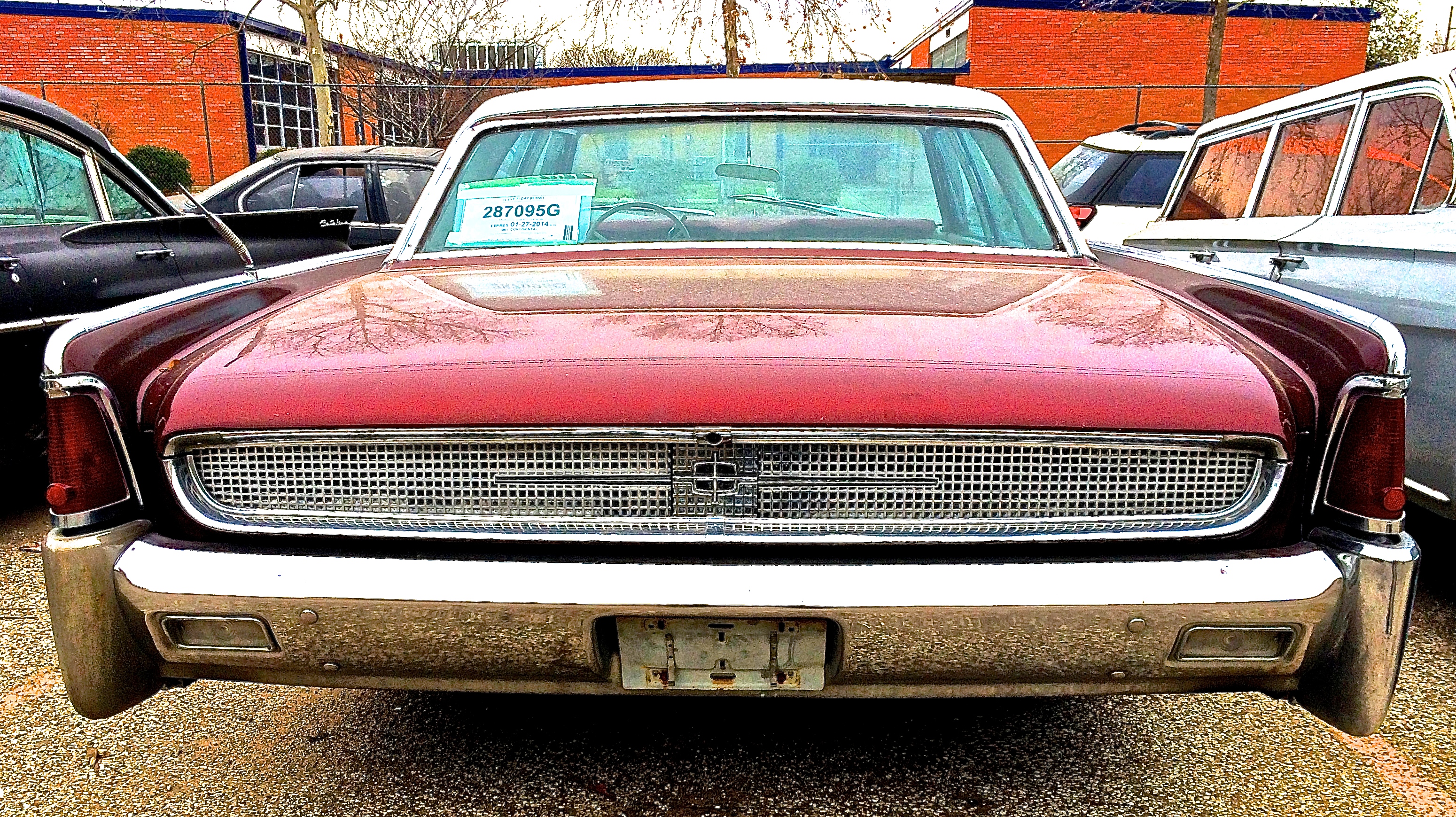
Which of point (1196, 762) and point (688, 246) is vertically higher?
point (688, 246)

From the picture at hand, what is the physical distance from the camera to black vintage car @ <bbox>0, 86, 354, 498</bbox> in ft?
12.6

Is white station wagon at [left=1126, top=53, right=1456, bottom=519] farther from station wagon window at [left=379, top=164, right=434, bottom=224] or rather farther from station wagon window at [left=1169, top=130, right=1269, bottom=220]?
station wagon window at [left=379, top=164, right=434, bottom=224]

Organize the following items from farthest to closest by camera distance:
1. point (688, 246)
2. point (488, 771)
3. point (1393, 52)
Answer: point (1393, 52)
point (688, 246)
point (488, 771)

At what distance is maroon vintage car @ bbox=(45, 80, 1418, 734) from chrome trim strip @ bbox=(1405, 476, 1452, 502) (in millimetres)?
1422

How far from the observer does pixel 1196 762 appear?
2.41m

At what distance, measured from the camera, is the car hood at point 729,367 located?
5.66 ft

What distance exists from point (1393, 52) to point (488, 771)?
35174mm

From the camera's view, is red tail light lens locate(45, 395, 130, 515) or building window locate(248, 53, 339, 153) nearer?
red tail light lens locate(45, 395, 130, 515)

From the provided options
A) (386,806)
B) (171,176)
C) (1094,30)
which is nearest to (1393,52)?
(1094,30)

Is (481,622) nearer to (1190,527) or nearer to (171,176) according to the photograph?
(1190,527)

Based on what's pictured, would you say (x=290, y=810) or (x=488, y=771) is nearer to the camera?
(x=290, y=810)

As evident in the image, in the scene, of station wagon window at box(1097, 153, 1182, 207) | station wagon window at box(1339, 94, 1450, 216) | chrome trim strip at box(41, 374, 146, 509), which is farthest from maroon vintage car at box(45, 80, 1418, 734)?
station wagon window at box(1097, 153, 1182, 207)

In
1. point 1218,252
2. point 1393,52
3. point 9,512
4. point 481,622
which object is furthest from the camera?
point 1393,52

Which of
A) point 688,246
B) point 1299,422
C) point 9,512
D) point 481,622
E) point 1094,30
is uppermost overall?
point 1094,30
